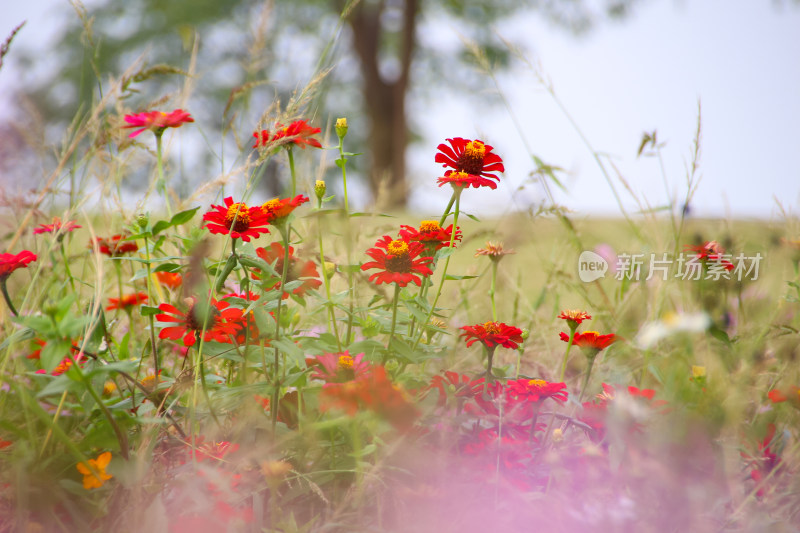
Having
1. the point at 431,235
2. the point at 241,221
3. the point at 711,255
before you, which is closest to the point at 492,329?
the point at 431,235

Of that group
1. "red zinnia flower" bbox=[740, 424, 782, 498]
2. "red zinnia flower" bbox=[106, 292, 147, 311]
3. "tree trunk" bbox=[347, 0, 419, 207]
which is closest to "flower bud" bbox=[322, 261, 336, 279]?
"red zinnia flower" bbox=[106, 292, 147, 311]

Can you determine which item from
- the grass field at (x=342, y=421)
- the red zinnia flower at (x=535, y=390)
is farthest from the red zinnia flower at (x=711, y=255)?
the red zinnia flower at (x=535, y=390)

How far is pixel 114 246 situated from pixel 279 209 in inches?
17.4

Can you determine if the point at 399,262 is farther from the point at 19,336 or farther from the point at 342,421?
the point at 19,336

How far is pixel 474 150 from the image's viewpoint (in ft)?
2.92

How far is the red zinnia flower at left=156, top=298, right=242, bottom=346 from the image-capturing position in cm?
80

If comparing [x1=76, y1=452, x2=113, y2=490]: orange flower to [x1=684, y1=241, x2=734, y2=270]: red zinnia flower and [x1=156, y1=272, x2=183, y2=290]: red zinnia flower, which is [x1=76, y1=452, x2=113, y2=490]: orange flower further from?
[x1=684, y1=241, x2=734, y2=270]: red zinnia flower

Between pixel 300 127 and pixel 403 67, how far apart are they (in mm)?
7125

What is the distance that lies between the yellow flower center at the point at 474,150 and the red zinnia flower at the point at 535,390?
33cm

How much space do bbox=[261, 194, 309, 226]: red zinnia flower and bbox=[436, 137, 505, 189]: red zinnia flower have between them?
23 centimetres

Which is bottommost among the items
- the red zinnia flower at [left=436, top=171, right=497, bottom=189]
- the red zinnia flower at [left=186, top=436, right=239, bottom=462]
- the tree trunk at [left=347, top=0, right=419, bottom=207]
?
the red zinnia flower at [left=186, top=436, right=239, bottom=462]

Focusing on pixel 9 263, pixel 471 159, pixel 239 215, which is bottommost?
pixel 9 263

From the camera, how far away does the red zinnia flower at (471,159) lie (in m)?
0.89

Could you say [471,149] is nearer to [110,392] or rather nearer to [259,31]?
[259,31]
